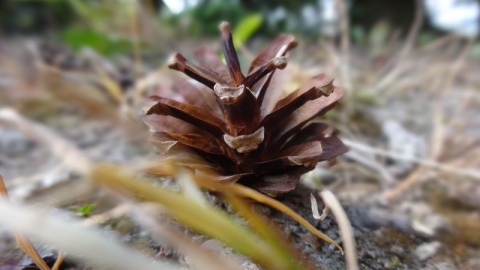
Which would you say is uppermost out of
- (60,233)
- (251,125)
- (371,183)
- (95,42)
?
(95,42)

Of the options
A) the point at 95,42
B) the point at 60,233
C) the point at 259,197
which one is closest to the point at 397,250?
the point at 259,197

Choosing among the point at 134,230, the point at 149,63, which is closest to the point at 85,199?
the point at 134,230

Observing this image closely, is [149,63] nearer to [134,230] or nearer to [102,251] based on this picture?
[134,230]

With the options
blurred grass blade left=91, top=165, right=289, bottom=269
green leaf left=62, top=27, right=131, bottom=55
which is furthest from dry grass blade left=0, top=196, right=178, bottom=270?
green leaf left=62, top=27, right=131, bottom=55

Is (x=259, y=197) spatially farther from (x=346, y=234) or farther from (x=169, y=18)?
(x=169, y=18)

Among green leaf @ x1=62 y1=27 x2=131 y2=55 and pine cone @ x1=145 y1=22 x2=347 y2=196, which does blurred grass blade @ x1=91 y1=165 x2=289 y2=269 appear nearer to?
pine cone @ x1=145 y1=22 x2=347 y2=196

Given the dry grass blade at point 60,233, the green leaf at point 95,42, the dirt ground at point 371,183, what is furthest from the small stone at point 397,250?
the green leaf at point 95,42

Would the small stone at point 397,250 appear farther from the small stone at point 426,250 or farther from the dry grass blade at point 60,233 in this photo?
the dry grass blade at point 60,233
